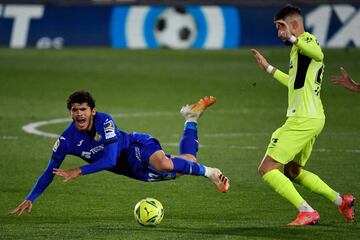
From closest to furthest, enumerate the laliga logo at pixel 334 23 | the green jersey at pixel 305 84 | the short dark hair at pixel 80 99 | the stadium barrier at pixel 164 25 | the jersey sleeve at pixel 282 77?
the short dark hair at pixel 80 99
the green jersey at pixel 305 84
the jersey sleeve at pixel 282 77
the laliga logo at pixel 334 23
the stadium barrier at pixel 164 25

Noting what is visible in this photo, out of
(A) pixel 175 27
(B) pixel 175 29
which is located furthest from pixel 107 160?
(B) pixel 175 29

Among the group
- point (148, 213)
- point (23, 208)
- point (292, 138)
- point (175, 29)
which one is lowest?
point (23, 208)

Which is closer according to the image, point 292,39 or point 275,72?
Answer: point 292,39

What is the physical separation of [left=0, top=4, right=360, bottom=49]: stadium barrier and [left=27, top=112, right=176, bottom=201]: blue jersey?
2258 centimetres

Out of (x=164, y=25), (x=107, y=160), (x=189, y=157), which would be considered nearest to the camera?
(x=107, y=160)

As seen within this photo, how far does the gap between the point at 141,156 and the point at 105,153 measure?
0.66 metres

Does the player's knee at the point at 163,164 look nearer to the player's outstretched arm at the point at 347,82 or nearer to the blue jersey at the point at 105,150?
the blue jersey at the point at 105,150

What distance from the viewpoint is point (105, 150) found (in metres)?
10.4

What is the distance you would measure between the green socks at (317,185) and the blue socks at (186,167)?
1068 millimetres

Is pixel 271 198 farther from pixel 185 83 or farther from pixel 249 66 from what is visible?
pixel 249 66

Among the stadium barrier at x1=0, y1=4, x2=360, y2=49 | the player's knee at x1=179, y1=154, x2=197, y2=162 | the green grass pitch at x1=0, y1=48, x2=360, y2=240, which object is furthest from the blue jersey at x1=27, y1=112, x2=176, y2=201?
the stadium barrier at x1=0, y1=4, x2=360, y2=49

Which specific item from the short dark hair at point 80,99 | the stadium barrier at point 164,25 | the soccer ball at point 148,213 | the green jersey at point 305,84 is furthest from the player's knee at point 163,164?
the stadium barrier at point 164,25

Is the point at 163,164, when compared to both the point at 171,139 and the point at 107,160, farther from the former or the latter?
the point at 171,139

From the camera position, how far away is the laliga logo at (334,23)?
108 feet
